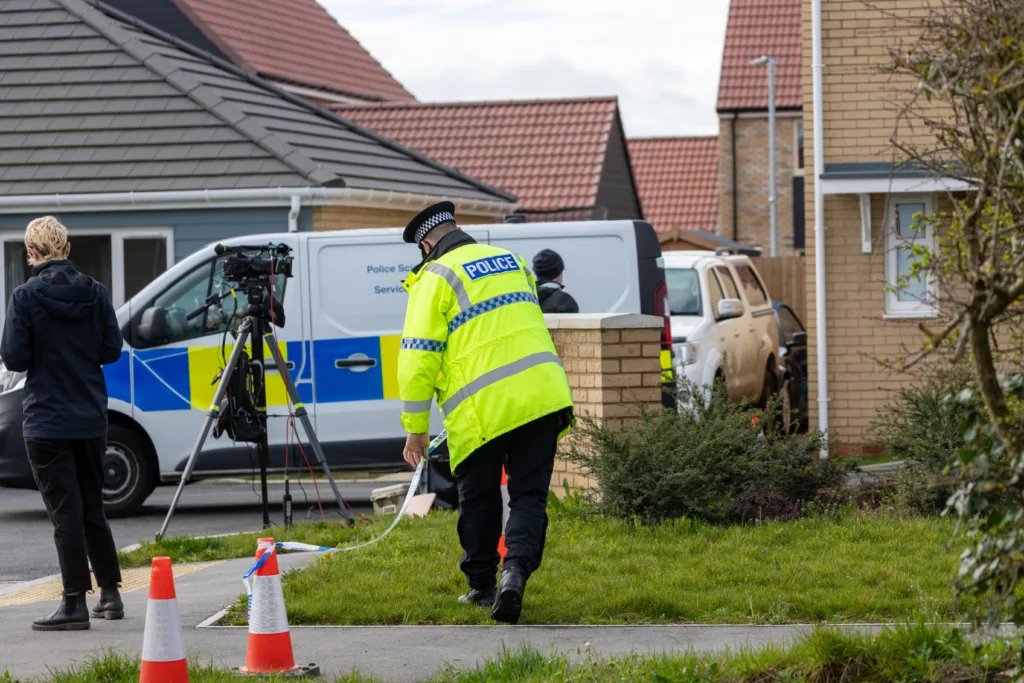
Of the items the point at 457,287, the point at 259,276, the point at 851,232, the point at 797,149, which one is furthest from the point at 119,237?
the point at 797,149

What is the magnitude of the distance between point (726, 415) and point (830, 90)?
662 cm

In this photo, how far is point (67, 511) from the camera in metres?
7.11

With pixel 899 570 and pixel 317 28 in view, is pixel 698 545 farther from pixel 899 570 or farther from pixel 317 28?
pixel 317 28

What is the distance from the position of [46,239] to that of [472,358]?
2.33m

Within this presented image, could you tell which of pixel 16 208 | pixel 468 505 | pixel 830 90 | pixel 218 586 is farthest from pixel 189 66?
pixel 468 505

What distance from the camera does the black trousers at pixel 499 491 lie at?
6.60m

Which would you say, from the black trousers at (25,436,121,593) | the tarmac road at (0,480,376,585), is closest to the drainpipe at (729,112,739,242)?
the tarmac road at (0,480,376,585)

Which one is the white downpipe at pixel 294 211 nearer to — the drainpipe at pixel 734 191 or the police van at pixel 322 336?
the police van at pixel 322 336

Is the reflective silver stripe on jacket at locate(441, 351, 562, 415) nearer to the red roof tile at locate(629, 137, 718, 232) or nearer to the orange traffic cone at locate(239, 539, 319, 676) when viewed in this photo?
the orange traffic cone at locate(239, 539, 319, 676)

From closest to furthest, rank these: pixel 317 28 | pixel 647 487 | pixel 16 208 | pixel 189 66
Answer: pixel 647 487, pixel 16 208, pixel 189 66, pixel 317 28

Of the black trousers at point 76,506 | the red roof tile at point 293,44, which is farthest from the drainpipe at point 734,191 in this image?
the black trousers at point 76,506

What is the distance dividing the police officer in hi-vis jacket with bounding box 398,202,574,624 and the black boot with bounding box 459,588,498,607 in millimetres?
10

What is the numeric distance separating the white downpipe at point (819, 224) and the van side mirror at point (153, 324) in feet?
21.2

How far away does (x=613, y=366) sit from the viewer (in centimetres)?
950
